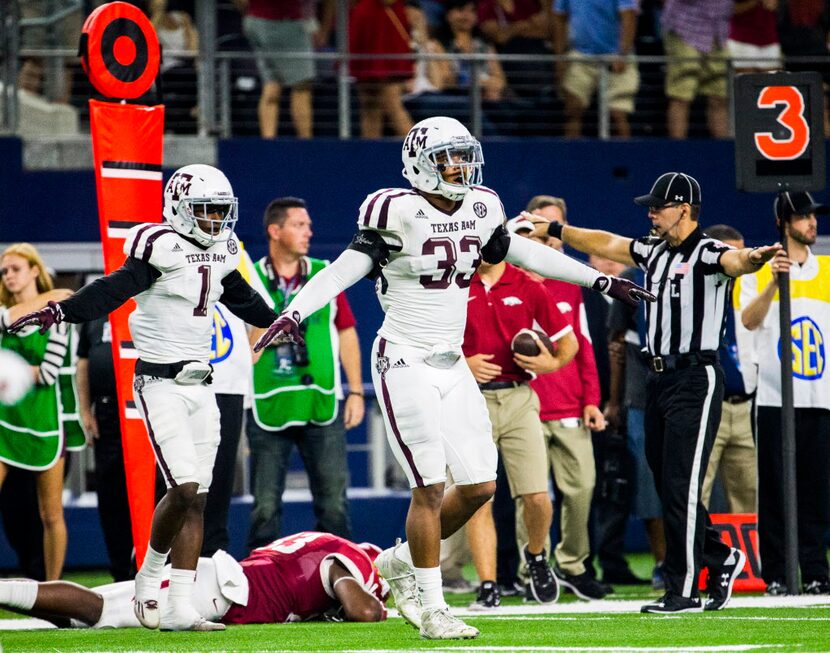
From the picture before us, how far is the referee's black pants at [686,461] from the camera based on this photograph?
712cm

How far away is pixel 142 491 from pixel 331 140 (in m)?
4.67

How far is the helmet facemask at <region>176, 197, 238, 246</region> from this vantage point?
6.79 meters

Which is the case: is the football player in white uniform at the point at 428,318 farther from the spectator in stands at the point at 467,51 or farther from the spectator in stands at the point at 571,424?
the spectator in stands at the point at 467,51

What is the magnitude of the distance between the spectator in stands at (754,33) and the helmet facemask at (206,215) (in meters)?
6.91

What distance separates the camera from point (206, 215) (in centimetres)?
682

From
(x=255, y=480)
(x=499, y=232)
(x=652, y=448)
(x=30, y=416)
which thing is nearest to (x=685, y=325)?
(x=652, y=448)

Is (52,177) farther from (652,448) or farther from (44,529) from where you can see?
(652,448)

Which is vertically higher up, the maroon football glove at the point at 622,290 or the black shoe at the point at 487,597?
the maroon football glove at the point at 622,290

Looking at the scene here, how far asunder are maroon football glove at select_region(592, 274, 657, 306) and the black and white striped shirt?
70 centimetres

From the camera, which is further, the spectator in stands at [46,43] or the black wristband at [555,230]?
the spectator in stands at [46,43]

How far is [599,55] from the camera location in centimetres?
1237

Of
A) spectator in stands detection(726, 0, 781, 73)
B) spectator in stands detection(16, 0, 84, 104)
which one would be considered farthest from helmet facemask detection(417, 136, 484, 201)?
spectator in stands detection(726, 0, 781, 73)

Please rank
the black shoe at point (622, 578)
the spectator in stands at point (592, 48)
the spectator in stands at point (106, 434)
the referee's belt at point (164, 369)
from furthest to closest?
the spectator in stands at point (592, 48) → the black shoe at point (622, 578) → the spectator in stands at point (106, 434) → the referee's belt at point (164, 369)

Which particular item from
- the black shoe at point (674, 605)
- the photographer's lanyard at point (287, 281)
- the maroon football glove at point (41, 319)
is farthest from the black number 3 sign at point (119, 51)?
the black shoe at point (674, 605)
